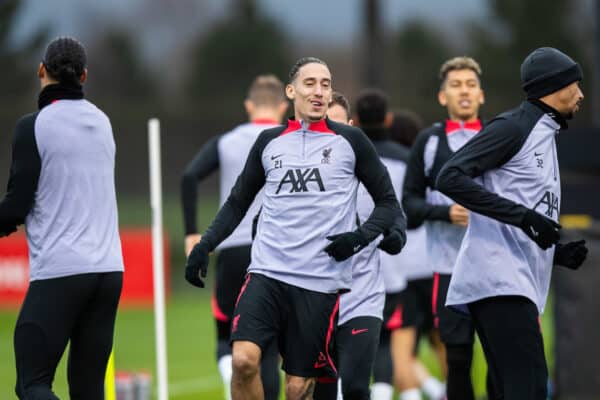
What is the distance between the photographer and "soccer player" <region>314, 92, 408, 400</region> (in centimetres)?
682

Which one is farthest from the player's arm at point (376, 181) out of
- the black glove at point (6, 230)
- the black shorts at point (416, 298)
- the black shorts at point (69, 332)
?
the black shorts at point (416, 298)

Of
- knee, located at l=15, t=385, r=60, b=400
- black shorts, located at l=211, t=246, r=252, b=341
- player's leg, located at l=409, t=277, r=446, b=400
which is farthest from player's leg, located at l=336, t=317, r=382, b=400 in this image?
player's leg, located at l=409, t=277, r=446, b=400

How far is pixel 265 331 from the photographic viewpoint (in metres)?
6.48

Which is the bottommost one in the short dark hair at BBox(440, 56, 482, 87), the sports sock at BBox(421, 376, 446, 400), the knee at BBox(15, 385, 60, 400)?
the sports sock at BBox(421, 376, 446, 400)

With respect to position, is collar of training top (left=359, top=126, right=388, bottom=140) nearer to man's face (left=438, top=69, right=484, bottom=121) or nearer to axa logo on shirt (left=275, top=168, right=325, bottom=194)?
man's face (left=438, top=69, right=484, bottom=121)

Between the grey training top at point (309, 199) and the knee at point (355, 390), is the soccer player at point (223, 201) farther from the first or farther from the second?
the grey training top at point (309, 199)

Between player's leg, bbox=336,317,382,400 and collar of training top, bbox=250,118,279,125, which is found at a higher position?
collar of training top, bbox=250,118,279,125

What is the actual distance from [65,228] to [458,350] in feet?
8.88

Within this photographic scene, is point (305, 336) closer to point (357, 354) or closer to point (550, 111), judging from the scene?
point (357, 354)

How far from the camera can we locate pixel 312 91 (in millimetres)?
6734

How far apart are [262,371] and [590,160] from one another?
11.5 feet

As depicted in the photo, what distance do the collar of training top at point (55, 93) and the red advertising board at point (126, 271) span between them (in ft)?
44.9

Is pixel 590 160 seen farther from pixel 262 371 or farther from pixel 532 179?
pixel 532 179

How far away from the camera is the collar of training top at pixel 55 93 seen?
6531 mm
